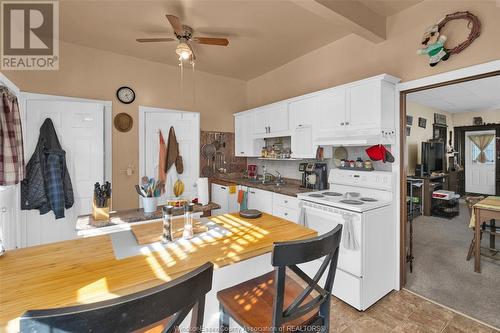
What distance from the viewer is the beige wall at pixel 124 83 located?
10.2ft

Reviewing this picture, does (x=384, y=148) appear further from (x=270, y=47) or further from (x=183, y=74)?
(x=183, y=74)

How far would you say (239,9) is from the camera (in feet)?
7.94

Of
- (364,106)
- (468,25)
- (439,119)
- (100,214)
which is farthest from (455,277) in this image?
(439,119)

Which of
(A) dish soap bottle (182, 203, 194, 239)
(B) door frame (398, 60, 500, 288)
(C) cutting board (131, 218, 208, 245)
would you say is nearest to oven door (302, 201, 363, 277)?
(B) door frame (398, 60, 500, 288)

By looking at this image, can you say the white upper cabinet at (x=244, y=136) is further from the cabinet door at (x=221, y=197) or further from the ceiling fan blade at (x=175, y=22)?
the ceiling fan blade at (x=175, y=22)

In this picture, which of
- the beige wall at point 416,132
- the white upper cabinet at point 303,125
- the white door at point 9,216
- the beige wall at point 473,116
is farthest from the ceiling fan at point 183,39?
the beige wall at point 473,116

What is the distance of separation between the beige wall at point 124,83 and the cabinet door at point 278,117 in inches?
46.3

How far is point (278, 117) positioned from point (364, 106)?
1.36 meters

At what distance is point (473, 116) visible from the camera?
5.77 m

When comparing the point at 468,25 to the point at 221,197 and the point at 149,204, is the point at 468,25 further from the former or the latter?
the point at 221,197

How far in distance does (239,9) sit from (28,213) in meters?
3.42

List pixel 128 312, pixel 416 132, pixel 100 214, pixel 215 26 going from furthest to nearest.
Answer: pixel 416 132 → pixel 215 26 → pixel 100 214 → pixel 128 312

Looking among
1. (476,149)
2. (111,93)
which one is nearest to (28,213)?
(111,93)

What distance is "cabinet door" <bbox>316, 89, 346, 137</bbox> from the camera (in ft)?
8.61
